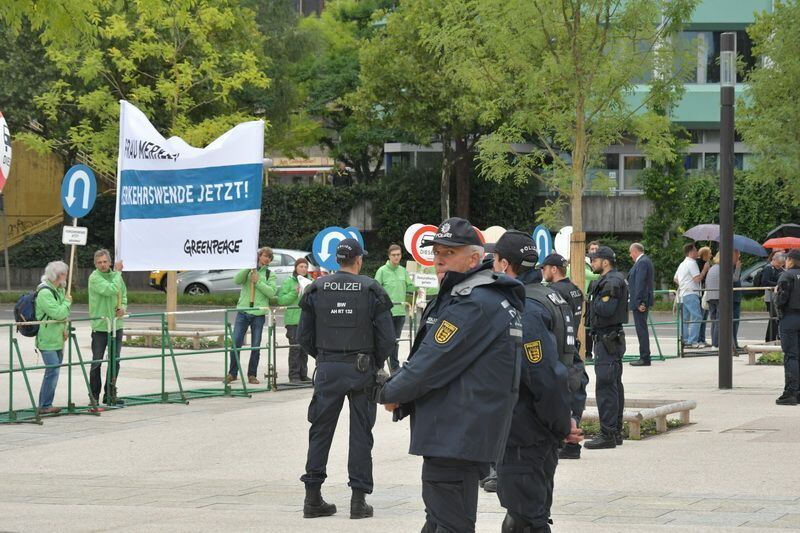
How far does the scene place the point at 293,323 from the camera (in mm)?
17578

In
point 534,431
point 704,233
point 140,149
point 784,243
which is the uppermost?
point 140,149

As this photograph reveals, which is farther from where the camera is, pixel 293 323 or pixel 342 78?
pixel 342 78

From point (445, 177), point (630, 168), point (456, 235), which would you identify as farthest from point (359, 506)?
point (630, 168)

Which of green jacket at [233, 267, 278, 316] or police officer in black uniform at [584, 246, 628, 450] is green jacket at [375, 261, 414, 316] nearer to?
green jacket at [233, 267, 278, 316]

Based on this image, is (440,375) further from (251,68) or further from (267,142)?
(267,142)

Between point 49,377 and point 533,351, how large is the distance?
8.66m

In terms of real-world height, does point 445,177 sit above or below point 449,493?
above

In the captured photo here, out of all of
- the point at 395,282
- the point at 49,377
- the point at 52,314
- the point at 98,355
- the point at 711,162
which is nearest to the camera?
the point at 52,314

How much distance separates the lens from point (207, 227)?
15266 millimetres

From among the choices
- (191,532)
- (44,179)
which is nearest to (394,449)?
(191,532)

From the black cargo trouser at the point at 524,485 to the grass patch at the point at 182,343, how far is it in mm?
14909

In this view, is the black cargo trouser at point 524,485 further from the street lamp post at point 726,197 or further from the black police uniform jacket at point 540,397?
the street lamp post at point 726,197

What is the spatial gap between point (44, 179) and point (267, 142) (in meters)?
11.4

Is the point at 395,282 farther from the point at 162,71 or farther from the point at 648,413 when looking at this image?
the point at 162,71
